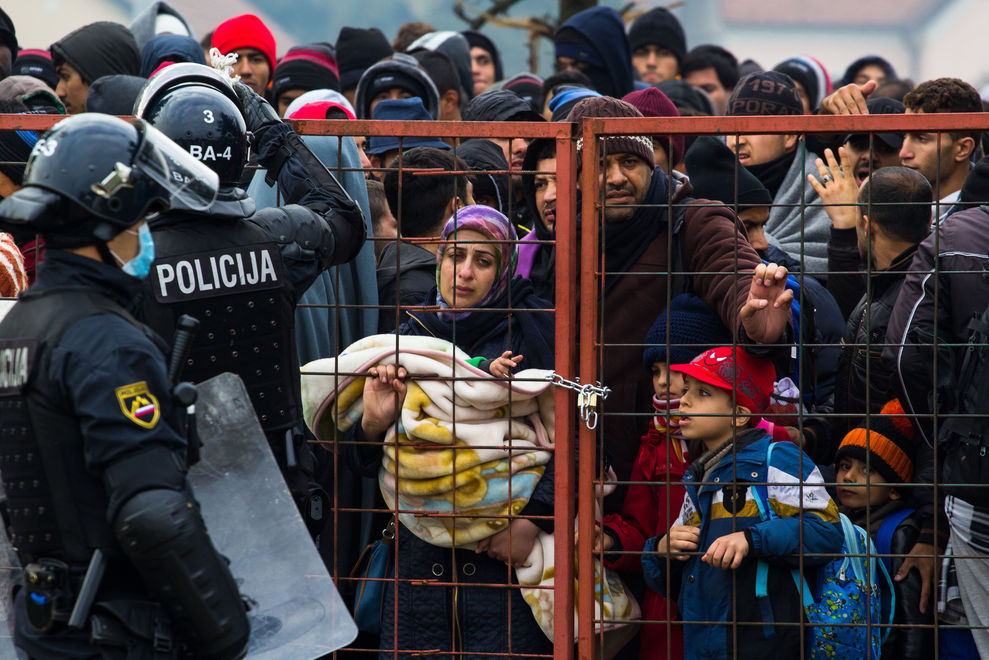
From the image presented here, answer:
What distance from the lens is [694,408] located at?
4012mm

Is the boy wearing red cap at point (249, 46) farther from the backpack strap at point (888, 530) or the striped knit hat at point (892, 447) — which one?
the backpack strap at point (888, 530)

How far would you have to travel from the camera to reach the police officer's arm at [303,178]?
152 inches

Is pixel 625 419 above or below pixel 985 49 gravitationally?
below

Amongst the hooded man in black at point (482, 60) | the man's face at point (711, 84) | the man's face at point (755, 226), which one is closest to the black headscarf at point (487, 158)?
the man's face at point (755, 226)

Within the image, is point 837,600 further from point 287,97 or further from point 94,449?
point 287,97

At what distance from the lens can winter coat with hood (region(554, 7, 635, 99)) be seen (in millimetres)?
7930

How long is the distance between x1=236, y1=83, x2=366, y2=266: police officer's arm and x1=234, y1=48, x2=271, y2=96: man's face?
3.72m

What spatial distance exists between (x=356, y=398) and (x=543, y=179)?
1.29m

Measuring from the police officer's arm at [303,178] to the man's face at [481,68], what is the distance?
6.73 metres

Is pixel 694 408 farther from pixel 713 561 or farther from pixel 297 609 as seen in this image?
pixel 297 609

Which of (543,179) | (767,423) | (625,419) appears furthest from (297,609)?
(543,179)

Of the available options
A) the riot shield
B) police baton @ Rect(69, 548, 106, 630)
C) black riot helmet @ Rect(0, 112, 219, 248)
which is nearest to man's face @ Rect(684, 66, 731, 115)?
the riot shield

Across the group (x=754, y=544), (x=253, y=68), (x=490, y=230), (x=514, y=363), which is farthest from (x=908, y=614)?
(x=253, y=68)

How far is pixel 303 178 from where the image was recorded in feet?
12.7
